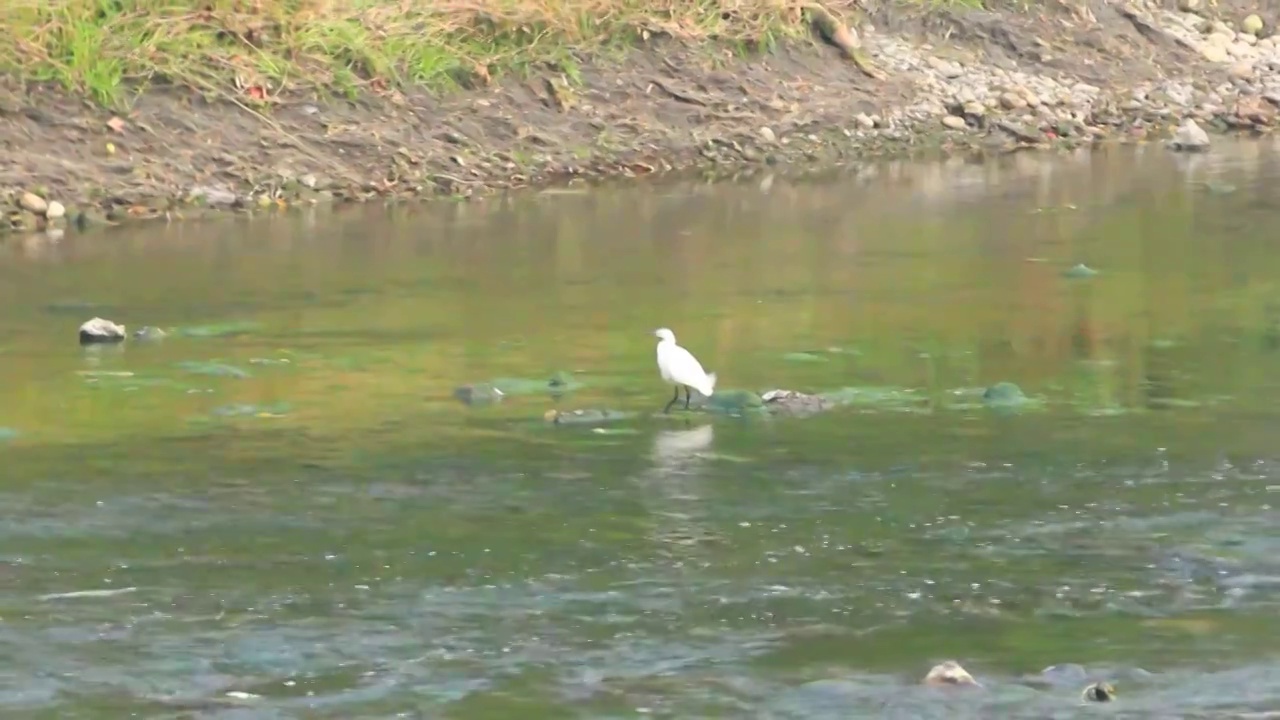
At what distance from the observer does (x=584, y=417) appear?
962 cm

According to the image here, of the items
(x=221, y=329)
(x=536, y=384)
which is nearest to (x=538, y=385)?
(x=536, y=384)

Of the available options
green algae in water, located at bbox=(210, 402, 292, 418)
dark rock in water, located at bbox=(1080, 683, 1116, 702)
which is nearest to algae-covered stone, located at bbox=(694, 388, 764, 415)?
green algae in water, located at bbox=(210, 402, 292, 418)

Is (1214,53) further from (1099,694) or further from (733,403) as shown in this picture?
(1099,694)

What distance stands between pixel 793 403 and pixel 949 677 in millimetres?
3561

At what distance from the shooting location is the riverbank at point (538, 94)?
666 inches

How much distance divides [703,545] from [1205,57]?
16.9 meters

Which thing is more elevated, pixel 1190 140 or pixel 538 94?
pixel 538 94

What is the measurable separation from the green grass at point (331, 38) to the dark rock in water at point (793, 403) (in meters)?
8.44

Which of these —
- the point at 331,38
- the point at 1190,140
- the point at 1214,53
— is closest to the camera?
the point at 331,38

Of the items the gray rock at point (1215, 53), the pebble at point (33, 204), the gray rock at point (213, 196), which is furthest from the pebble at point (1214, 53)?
the pebble at point (33, 204)

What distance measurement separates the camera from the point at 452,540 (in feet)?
25.6

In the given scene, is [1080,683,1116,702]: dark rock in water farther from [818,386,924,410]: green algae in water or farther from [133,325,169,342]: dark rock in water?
[133,325,169,342]: dark rock in water

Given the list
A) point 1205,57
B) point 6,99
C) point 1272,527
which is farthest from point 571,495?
point 1205,57

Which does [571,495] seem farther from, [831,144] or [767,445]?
[831,144]
